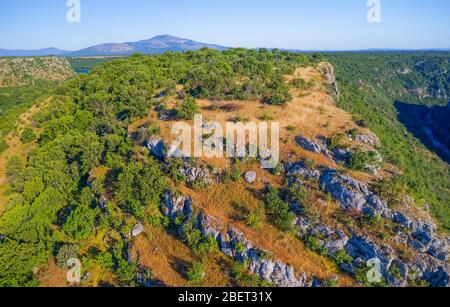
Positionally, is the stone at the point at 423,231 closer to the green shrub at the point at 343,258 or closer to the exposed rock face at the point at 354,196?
the exposed rock face at the point at 354,196

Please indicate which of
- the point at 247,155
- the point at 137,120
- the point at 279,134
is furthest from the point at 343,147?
the point at 137,120

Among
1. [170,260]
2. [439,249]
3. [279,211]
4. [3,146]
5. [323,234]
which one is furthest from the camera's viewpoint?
[3,146]

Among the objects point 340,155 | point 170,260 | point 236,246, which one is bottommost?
point 170,260

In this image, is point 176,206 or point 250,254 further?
point 176,206

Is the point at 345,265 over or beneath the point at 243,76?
beneath

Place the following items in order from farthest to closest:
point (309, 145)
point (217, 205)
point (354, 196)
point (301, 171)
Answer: point (309, 145) < point (301, 171) < point (217, 205) < point (354, 196)

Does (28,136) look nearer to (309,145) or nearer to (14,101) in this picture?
(309,145)

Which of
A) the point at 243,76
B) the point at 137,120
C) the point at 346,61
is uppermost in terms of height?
the point at 346,61

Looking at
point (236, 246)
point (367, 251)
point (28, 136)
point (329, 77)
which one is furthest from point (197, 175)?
point (329, 77)
